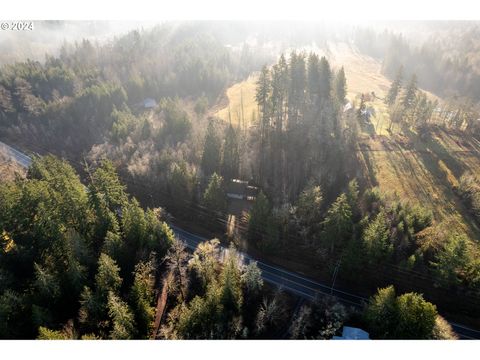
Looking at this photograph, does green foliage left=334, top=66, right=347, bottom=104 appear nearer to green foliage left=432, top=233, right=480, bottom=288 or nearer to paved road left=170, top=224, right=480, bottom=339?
green foliage left=432, top=233, right=480, bottom=288

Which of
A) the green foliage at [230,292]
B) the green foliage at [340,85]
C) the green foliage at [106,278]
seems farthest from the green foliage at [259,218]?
the green foliage at [340,85]

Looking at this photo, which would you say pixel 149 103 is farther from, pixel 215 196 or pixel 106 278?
pixel 106 278

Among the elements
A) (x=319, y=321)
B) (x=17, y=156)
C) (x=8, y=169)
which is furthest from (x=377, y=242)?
(x=17, y=156)

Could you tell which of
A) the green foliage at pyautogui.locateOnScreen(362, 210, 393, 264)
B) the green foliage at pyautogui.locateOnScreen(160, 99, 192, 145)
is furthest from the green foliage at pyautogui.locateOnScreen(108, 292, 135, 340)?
the green foliage at pyautogui.locateOnScreen(160, 99, 192, 145)

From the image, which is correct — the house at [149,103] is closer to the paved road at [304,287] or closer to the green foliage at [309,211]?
the paved road at [304,287]

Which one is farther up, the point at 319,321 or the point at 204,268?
the point at 204,268

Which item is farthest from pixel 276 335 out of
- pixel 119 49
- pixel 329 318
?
pixel 119 49

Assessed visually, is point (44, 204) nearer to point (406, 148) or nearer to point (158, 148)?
point (158, 148)
